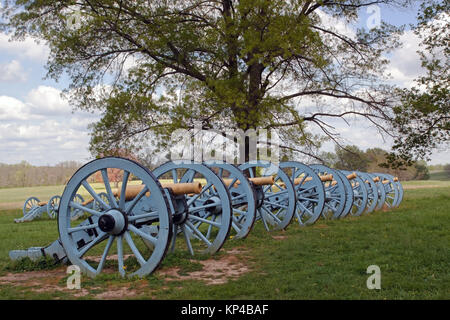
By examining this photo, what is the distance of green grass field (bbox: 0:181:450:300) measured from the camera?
16.6ft

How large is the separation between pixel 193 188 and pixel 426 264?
126 inches

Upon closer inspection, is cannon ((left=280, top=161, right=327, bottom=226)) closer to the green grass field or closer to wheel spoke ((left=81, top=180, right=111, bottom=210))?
the green grass field

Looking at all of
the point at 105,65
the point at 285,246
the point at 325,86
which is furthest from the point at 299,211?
the point at 105,65

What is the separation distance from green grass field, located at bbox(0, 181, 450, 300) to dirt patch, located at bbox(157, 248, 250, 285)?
0.01 metres

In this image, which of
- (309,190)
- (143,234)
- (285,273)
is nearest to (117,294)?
(143,234)

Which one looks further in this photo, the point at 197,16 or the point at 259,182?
the point at 197,16

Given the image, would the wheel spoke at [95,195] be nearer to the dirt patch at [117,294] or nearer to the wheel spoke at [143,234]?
the wheel spoke at [143,234]

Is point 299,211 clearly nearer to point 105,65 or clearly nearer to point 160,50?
point 160,50

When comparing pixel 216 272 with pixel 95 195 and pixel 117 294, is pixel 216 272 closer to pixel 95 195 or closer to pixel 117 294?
pixel 117 294

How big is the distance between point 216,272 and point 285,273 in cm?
91

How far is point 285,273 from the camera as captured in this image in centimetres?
605

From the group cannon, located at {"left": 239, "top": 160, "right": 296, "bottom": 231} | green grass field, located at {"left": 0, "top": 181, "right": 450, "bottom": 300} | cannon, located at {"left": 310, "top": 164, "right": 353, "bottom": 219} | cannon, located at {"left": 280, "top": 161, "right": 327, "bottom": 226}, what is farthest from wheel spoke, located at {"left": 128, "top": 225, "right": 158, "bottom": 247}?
cannon, located at {"left": 310, "top": 164, "right": 353, "bottom": 219}

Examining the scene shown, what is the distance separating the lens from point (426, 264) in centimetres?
625
